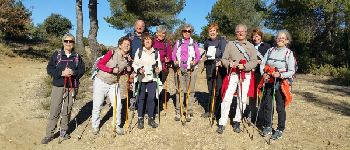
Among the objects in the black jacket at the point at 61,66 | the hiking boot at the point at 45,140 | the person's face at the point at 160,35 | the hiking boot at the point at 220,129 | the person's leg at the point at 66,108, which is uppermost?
the person's face at the point at 160,35

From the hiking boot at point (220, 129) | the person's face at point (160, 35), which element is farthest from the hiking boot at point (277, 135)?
the person's face at point (160, 35)

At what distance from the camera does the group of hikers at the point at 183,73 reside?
707cm

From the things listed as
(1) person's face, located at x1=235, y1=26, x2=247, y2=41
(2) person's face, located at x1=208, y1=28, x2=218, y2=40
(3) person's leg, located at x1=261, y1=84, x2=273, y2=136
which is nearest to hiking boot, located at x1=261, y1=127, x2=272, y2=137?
(3) person's leg, located at x1=261, y1=84, x2=273, y2=136

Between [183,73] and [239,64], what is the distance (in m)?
1.43

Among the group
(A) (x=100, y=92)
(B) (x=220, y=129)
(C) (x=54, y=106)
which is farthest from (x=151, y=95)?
(C) (x=54, y=106)

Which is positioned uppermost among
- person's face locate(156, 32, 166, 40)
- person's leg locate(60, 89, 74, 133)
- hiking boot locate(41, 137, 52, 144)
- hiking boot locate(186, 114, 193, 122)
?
person's face locate(156, 32, 166, 40)

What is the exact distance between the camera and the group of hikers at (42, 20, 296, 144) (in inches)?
278

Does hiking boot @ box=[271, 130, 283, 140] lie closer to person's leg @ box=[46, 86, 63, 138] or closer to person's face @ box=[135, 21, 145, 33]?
person's face @ box=[135, 21, 145, 33]

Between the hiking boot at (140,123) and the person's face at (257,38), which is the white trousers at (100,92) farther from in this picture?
the person's face at (257,38)

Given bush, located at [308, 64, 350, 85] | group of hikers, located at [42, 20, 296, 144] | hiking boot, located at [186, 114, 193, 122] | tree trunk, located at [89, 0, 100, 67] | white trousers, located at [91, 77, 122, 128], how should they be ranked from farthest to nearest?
bush, located at [308, 64, 350, 85]
tree trunk, located at [89, 0, 100, 67]
hiking boot, located at [186, 114, 193, 122]
white trousers, located at [91, 77, 122, 128]
group of hikers, located at [42, 20, 296, 144]

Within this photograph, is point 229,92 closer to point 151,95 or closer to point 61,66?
point 151,95

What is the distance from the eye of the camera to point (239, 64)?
7.19m

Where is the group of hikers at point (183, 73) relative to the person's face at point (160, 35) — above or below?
below

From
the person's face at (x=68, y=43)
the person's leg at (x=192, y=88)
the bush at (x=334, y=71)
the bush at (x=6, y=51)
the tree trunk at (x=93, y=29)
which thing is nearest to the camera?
the person's face at (x=68, y=43)
